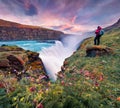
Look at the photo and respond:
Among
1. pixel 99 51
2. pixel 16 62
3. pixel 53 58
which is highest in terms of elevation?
pixel 99 51

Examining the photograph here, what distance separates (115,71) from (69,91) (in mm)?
9484

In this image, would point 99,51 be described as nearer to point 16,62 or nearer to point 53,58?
point 16,62

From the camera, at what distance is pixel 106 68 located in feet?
45.3

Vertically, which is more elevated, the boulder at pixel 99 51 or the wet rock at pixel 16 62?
the boulder at pixel 99 51

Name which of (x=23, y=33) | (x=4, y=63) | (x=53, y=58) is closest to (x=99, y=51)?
(x=4, y=63)

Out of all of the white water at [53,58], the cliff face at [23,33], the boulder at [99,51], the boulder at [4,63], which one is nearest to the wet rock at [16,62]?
the boulder at [4,63]

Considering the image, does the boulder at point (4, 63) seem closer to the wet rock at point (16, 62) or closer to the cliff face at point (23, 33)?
the wet rock at point (16, 62)

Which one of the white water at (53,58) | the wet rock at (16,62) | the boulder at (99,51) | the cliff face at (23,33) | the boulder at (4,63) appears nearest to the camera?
the boulder at (4,63)

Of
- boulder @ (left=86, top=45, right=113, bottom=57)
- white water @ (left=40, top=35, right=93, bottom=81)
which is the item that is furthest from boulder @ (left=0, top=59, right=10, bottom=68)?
boulder @ (left=86, top=45, right=113, bottom=57)

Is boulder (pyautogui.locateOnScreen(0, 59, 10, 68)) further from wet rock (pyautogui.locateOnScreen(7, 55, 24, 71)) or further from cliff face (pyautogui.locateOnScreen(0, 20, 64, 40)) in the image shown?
cliff face (pyautogui.locateOnScreen(0, 20, 64, 40))

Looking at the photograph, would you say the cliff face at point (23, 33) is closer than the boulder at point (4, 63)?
No

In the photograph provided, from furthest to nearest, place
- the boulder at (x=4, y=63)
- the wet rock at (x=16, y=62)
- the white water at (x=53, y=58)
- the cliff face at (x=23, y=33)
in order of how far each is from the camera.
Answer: the cliff face at (x=23, y=33), the white water at (x=53, y=58), the wet rock at (x=16, y=62), the boulder at (x=4, y=63)

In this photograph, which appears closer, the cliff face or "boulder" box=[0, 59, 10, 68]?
"boulder" box=[0, 59, 10, 68]

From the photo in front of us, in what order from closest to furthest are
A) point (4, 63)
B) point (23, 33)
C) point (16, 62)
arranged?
point (4, 63), point (16, 62), point (23, 33)
